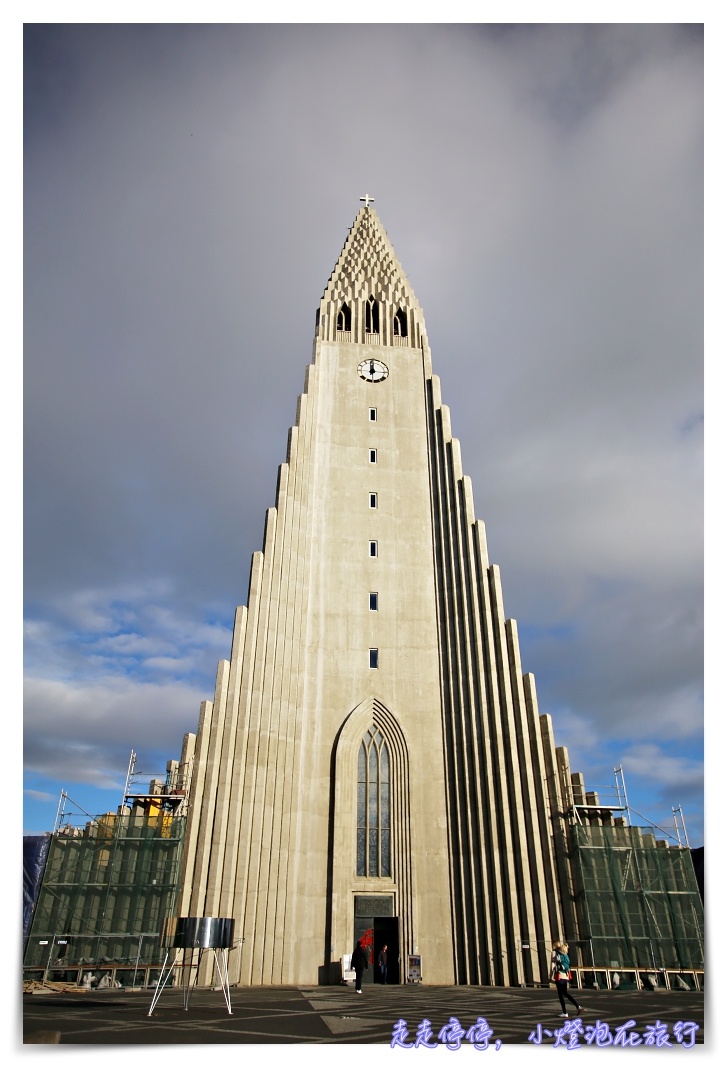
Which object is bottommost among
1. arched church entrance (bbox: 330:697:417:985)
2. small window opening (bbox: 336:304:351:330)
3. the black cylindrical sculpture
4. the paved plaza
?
the paved plaza

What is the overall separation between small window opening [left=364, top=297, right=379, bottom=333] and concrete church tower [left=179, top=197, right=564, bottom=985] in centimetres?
665

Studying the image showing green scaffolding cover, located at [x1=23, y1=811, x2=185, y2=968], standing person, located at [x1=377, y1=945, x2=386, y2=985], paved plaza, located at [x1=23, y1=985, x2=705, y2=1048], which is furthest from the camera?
standing person, located at [x1=377, y1=945, x2=386, y2=985]

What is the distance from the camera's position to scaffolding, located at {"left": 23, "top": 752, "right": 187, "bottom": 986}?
2269 cm

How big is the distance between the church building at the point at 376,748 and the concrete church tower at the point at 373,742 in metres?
0.07

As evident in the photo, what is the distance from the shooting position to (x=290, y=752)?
89.2 feet

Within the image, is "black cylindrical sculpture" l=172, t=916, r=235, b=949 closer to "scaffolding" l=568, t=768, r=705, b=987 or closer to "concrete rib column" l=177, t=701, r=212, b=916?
"concrete rib column" l=177, t=701, r=212, b=916

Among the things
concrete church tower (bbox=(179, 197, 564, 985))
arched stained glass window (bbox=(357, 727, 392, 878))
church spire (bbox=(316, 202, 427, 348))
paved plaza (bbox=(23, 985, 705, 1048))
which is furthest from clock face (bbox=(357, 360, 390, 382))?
paved plaza (bbox=(23, 985, 705, 1048))

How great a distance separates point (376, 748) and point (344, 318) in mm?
24254

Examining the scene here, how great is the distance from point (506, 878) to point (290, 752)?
9297 millimetres

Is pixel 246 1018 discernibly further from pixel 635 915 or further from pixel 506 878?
pixel 635 915

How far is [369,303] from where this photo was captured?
134 ft

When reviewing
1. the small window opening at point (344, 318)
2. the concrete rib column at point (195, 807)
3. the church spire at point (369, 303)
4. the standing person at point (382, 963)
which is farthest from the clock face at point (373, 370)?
the standing person at point (382, 963)

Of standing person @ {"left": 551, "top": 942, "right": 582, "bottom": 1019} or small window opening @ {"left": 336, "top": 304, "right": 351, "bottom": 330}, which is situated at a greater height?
small window opening @ {"left": 336, "top": 304, "right": 351, "bottom": 330}

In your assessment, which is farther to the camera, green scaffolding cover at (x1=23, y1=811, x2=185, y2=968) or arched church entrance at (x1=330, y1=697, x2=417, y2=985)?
arched church entrance at (x1=330, y1=697, x2=417, y2=985)
